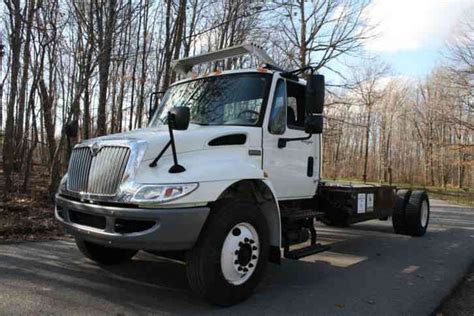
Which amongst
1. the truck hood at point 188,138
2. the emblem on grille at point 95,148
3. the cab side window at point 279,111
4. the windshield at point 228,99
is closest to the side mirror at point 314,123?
the cab side window at point 279,111

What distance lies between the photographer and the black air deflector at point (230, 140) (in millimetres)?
5023

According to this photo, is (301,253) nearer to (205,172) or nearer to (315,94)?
(205,172)

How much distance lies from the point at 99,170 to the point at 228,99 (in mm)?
1904

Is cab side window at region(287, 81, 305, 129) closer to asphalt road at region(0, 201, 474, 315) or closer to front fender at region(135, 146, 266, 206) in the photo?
front fender at region(135, 146, 266, 206)

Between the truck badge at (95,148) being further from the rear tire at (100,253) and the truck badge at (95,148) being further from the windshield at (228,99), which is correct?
the rear tire at (100,253)

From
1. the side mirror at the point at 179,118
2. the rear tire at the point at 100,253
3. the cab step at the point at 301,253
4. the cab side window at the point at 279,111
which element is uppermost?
the cab side window at the point at 279,111

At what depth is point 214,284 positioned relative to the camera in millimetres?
4527

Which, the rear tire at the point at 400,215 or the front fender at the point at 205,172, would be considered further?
the rear tire at the point at 400,215

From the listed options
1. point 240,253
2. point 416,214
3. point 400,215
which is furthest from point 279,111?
point 416,214

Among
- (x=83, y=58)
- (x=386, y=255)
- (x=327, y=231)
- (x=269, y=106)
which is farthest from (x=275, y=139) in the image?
(x=83, y=58)

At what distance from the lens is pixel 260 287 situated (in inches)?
216

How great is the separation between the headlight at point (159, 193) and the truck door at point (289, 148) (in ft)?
5.10

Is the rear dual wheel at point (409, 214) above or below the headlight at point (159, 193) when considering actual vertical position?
below

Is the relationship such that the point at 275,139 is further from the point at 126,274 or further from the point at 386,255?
the point at 386,255
